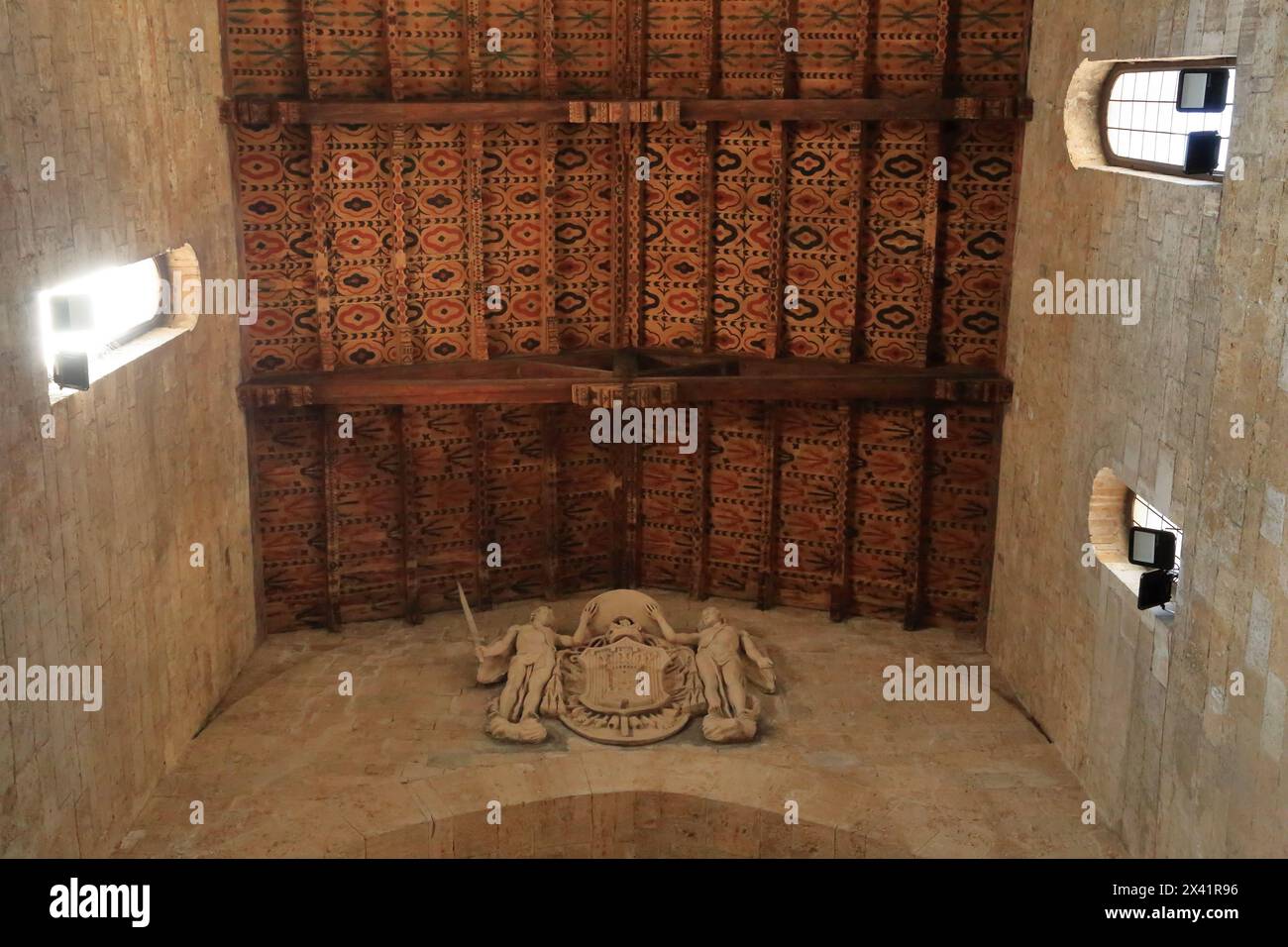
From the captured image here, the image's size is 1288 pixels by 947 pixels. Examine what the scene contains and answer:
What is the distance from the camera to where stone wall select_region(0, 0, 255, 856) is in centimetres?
811

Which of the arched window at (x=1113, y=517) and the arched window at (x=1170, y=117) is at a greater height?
the arched window at (x=1170, y=117)

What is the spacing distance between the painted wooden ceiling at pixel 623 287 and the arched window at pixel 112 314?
1.48 meters

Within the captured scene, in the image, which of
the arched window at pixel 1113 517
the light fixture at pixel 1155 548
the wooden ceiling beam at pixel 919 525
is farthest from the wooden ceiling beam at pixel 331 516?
the light fixture at pixel 1155 548

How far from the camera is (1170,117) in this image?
9.73 meters

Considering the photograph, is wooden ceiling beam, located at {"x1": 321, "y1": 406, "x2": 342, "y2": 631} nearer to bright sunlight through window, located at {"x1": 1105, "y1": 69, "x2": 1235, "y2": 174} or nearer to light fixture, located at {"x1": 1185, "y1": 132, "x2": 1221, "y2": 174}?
bright sunlight through window, located at {"x1": 1105, "y1": 69, "x2": 1235, "y2": 174}

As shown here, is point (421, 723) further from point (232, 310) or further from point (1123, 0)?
point (1123, 0)

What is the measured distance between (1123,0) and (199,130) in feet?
24.6

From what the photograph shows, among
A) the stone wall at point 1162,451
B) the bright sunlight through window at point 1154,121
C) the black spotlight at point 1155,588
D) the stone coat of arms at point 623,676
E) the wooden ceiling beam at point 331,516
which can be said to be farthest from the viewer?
the wooden ceiling beam at point 331,516

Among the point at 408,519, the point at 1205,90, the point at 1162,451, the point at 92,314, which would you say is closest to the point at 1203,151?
the point at 1205,90

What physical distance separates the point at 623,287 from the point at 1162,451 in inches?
249

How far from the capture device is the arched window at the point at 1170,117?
8633mm

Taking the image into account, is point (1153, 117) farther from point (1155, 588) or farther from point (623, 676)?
point (623, 676)

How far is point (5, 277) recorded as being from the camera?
790 centimetres

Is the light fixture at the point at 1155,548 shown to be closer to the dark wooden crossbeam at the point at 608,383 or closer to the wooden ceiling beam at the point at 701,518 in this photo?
the dark wooden crossbeam at the point at 608,383
